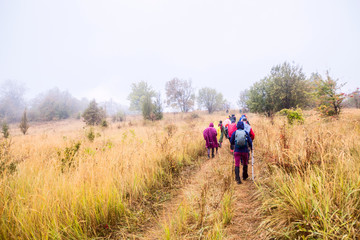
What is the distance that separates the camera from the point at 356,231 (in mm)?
1655

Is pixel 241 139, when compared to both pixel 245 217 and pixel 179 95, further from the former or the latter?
pixel 179 95

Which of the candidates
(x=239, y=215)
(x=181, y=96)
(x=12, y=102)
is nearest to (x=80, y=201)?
(x=239, y=215)

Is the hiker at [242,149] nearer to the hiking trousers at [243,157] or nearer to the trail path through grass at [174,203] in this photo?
the hiking trousers at [243,157]

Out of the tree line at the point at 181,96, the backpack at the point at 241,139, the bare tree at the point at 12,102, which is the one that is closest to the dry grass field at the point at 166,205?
the backpack at the point at 241,139

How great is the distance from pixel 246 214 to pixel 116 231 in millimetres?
2459

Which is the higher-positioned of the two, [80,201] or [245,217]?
[80,201]

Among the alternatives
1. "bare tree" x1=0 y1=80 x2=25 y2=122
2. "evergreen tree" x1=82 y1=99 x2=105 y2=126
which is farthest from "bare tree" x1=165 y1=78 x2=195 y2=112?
"bare tree" x1=0 y1=80 x2=25 y2=122

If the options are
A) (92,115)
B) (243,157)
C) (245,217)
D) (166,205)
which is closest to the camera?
(245,217)

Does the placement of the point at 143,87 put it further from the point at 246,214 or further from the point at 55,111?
the point at 246,214

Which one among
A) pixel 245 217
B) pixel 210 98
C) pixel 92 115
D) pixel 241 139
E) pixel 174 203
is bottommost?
pixel 174 203

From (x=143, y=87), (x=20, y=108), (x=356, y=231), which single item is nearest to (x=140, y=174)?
(x=356, y=231)

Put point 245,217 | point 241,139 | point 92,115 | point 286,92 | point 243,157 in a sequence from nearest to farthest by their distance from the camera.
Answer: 1. point 245,217
2. point 241,139
3. point 243,157
4. point 286,92
5. point 92,115

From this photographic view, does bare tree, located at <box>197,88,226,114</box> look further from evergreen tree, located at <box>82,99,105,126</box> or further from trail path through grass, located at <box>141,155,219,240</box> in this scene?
trail path through grass, located at <box>141,155,219,240</box>

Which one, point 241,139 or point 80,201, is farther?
point 241,139
